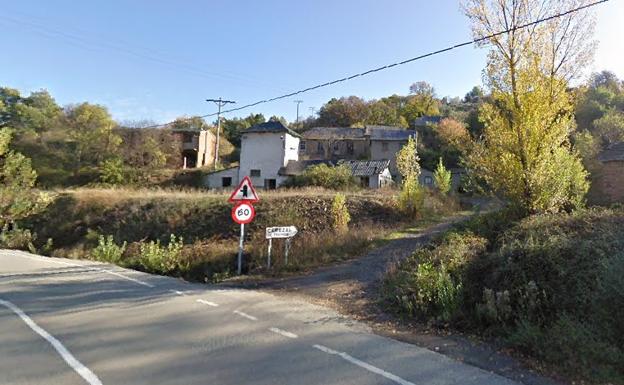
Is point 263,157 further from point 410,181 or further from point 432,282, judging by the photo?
point 432,282

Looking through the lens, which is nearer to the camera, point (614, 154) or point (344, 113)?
point (614, 154)

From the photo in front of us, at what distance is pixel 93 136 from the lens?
156 ft

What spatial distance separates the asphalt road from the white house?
34.4 meters

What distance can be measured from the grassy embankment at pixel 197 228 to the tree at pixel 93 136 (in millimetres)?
19265

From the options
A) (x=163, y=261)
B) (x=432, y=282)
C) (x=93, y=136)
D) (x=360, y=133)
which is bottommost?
(x=163, y=261)

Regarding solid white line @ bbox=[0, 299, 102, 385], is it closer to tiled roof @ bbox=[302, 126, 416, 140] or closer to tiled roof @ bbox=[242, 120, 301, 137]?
tiled roof @ bbox=[242, 120, 301, 137]

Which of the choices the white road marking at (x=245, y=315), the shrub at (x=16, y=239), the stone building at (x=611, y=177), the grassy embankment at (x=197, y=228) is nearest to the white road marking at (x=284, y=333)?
the white road marking at (x=245, y=315)

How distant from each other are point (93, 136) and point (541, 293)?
51.7m

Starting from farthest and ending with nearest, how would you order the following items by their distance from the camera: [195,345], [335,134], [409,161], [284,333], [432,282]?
[335,134] → [409,161] → [432,282] → [284,333] → [195,345]

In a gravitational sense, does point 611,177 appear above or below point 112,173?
above

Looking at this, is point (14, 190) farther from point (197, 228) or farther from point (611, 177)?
point (611, 177)

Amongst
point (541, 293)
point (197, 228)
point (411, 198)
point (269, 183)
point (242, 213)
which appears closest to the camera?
point (541, 293)

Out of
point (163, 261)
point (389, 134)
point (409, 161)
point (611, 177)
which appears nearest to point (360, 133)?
point (389, 134)

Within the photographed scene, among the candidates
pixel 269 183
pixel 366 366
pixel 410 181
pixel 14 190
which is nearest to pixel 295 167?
pixel 269 183
